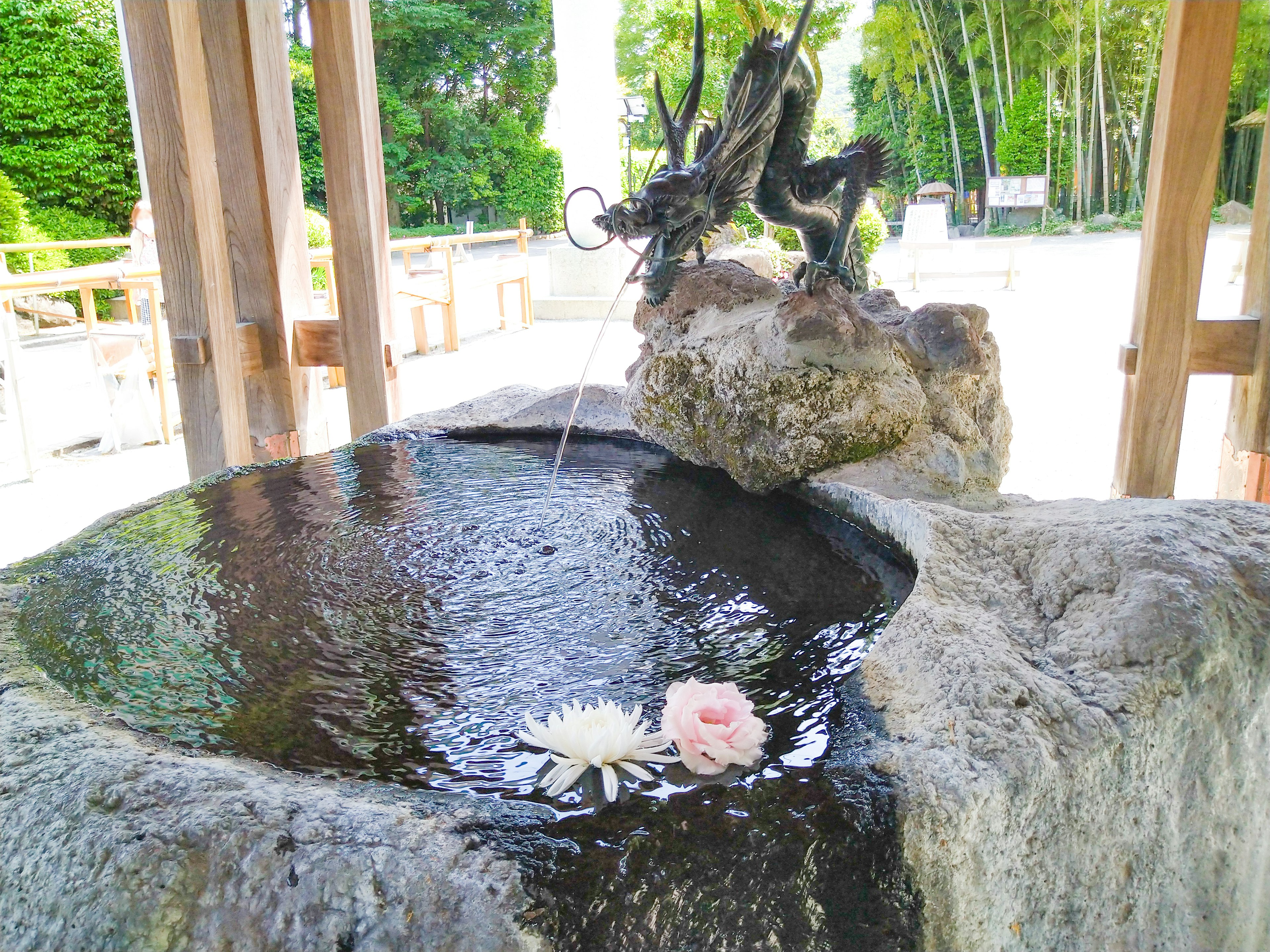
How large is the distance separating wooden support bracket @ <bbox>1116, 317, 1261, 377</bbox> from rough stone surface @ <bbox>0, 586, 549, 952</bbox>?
2.67 metres

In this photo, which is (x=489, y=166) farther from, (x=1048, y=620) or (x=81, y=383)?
(x=1048, y=620)

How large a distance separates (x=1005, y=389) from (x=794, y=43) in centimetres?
462

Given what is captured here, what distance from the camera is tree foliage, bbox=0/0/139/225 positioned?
1300 centimetres

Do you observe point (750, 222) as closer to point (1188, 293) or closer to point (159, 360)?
point (159, 360)

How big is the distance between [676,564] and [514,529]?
467 millimetres

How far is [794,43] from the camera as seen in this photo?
91.3 inches

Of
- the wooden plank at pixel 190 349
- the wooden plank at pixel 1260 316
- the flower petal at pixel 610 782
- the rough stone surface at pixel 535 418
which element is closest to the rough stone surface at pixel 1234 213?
the wooden plank at pixel 1260 316

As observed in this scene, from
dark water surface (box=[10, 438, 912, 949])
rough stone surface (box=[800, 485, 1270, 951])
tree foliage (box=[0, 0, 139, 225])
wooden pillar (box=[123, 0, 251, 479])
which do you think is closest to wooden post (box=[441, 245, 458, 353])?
wooden pillar (box=[123, 0, 251, 479])

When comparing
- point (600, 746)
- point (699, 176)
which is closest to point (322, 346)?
point (699, 176)

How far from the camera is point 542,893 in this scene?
94 centimetres

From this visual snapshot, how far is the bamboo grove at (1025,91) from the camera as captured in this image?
63.9 ft

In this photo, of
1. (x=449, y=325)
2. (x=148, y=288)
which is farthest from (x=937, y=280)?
(x=148, y=288)

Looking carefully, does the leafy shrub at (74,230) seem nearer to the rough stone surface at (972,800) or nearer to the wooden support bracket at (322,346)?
the wooden support bracket at (322,346)

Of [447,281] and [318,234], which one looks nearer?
[318,234]
